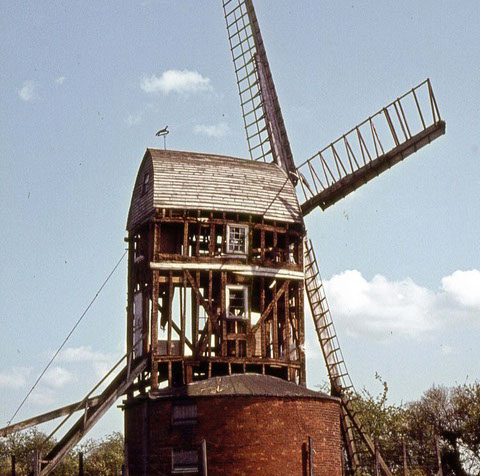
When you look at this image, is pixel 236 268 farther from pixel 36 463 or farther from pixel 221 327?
pixel 36 463

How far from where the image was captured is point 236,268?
34.0 meters

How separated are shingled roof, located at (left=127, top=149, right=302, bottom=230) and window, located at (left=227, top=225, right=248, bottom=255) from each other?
70cm

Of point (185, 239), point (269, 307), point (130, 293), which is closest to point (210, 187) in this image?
point (185, 239)

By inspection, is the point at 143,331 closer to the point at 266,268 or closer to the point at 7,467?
the point at 266,268

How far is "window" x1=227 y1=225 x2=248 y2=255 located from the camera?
34188mm

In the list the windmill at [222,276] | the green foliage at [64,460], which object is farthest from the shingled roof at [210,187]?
the green foliage at [64,460]

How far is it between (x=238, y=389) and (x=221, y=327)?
3544 mm

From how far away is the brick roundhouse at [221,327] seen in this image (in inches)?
1184

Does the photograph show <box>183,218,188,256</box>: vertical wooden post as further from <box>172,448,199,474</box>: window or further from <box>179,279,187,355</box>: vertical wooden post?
<box>172,448,199,474</box>: window

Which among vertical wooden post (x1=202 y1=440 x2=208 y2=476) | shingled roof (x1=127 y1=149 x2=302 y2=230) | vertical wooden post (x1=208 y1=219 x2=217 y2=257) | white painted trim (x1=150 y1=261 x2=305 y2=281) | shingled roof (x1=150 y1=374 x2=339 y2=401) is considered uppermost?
shingled roof (x1=127 y1=149 x2=302 y2=230)

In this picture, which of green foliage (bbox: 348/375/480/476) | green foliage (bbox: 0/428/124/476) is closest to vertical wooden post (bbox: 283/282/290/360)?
green foliage (bbox: 348/375/480/476)

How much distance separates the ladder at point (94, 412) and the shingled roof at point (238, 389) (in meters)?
1.49

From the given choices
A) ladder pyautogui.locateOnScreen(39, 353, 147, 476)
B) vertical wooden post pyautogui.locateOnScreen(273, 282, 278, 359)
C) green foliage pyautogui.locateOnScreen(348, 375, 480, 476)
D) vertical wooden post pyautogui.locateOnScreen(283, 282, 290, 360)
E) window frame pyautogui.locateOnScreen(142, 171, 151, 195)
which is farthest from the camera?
green foliage pyautogui.locateOnScreen(348, 375, 480, 476)

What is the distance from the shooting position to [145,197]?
115 ft
